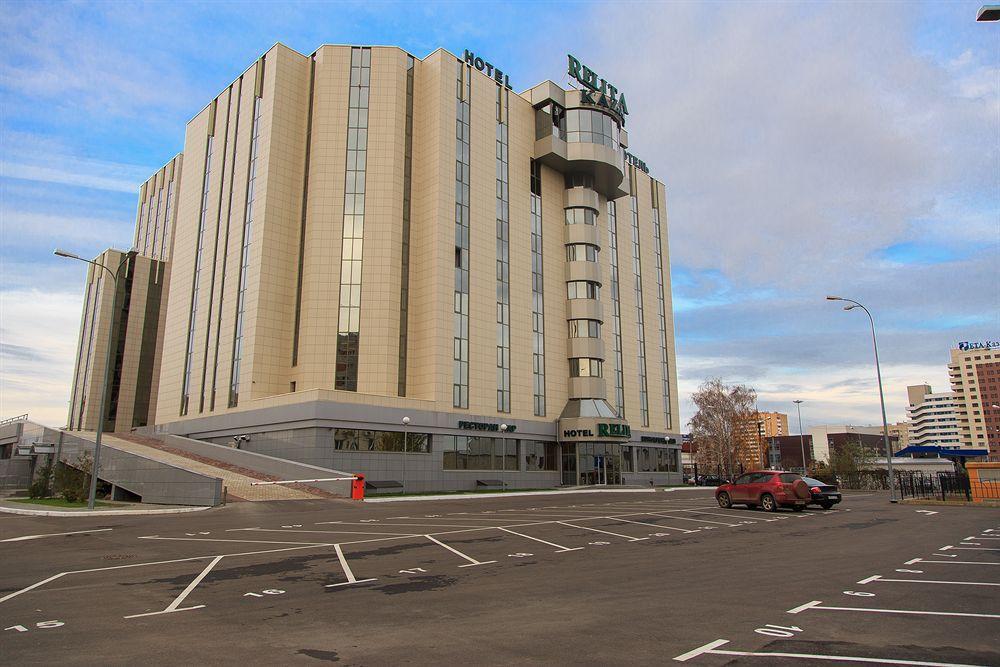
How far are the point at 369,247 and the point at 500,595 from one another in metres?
39.5

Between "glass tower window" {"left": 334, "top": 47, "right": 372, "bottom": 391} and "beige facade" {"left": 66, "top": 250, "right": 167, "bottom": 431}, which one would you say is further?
"beige facade" {"left": 66, "top": 250, "right": 167, "bottom": 431}

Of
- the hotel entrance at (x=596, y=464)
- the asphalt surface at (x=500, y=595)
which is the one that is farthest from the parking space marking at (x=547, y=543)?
the hotel entrance at (x=596, y=464)

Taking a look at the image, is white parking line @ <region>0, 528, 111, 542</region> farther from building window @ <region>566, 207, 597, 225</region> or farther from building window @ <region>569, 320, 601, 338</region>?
building window @ <region>566, 207, 597, 225</region>

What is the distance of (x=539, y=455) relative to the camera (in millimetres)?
52031

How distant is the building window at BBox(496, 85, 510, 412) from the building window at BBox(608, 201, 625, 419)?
53.9 ft

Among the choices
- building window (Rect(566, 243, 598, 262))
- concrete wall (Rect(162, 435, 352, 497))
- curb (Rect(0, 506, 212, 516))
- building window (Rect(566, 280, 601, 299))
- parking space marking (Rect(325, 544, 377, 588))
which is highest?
building window (Rect(566, 243, 598, 262))

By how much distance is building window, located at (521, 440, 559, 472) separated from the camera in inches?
2002

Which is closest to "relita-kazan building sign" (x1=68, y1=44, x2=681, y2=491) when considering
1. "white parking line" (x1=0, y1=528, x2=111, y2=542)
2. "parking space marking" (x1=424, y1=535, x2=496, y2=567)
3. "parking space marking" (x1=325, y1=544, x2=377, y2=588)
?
"white parking line" (x1=0, y1=528, x2=111, y2=542)

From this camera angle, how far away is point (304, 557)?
44.1ft

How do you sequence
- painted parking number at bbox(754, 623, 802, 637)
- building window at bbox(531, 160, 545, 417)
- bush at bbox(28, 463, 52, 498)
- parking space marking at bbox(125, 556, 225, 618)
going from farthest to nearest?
building window at bbox(531, 160, 545, 417) → bush at bbox(28, 463, 52, 498) → parking space marking at bbox(125, 556, 225, 618) → painted parking number at bbox(754, 623, 802, 637)

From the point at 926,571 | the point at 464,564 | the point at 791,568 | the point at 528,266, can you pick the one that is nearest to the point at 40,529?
the point at 464,564

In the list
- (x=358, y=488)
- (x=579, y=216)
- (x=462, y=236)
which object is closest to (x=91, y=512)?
(x=358, y=488)

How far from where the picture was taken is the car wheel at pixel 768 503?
24828mm

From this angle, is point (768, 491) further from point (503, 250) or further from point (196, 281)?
point (196, 281)
